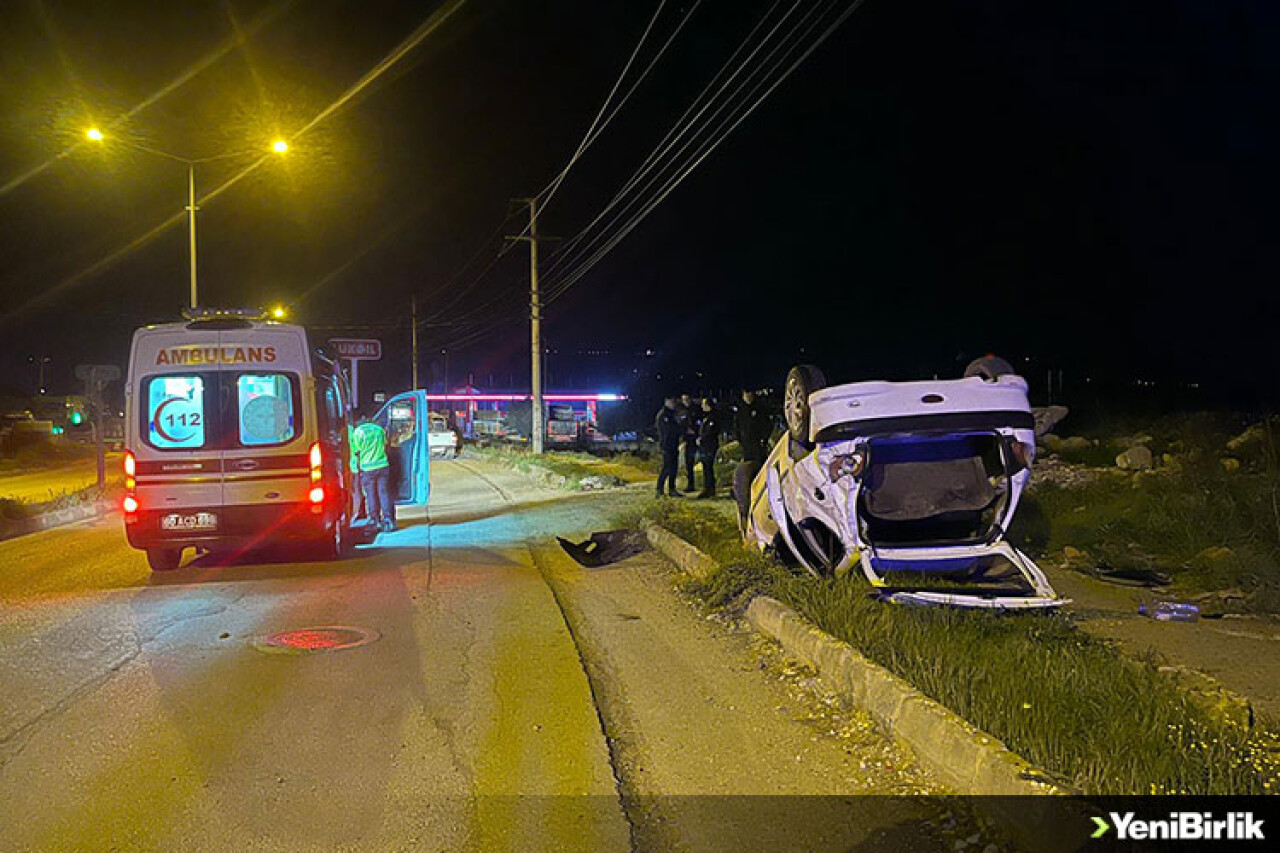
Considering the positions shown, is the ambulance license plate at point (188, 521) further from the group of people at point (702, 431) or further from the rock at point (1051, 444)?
the rock at point (1051, 444)

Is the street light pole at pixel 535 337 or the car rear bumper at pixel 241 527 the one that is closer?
the car rear bumper at pixel 241 527

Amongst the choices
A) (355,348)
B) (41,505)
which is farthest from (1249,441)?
(41,505)

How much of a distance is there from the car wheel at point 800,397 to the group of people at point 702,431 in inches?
313

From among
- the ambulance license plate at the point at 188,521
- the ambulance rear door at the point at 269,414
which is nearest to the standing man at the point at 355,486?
the ambulance rear door at the point at 269,414

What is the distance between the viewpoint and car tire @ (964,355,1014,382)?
7.77 metres

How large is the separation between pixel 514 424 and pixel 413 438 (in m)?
49.9

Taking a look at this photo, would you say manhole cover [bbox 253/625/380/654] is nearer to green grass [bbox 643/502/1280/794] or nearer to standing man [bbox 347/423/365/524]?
green grass [bbox 643/502/1280/794]

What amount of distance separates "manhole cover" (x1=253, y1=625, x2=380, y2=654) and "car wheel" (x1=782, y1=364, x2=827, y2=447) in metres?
3.61

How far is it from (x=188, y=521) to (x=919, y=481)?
7.36 metres

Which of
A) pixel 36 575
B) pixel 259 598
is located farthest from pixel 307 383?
pixel 36 575

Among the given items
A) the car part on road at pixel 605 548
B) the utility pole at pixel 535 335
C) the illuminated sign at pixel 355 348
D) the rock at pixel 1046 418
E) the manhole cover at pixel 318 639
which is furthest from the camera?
the utility pole at pixel 535 335

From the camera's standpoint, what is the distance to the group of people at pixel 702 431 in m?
16.1

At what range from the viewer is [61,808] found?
4.55 metres

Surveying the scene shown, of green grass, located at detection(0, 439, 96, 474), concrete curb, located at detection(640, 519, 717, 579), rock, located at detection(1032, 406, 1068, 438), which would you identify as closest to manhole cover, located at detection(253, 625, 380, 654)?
concrete curb, located at detection(640, 519, 717, 579)
